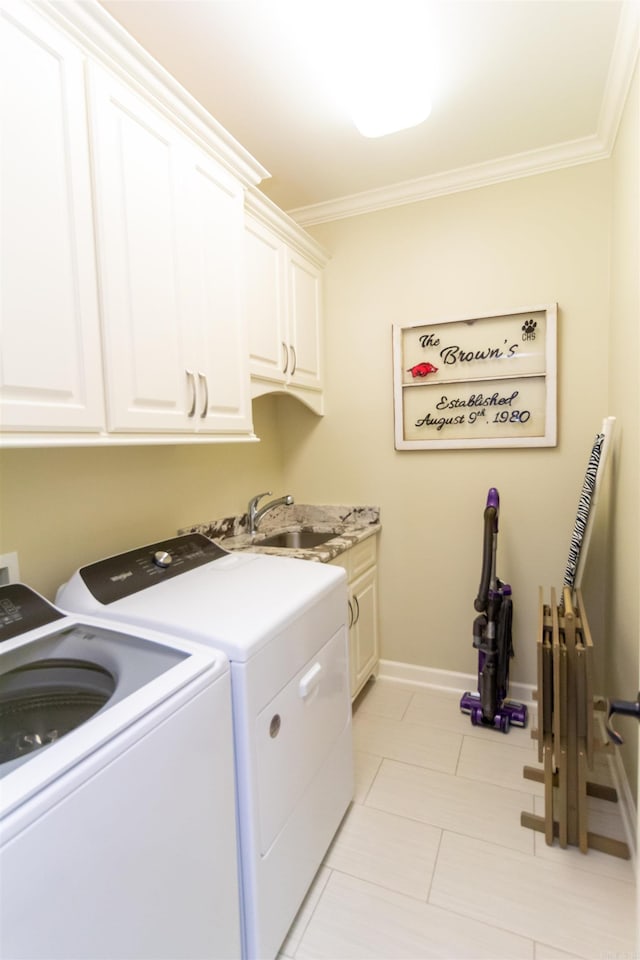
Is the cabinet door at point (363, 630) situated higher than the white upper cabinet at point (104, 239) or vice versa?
the white upper cabinet at point (104, 239)

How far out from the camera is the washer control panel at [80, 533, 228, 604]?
1.30m

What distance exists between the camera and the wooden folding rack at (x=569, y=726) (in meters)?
1.43

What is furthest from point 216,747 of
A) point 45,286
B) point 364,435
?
point 364,435

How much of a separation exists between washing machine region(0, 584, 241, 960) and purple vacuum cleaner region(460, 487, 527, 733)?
1.36 metres

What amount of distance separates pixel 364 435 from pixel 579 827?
183cm

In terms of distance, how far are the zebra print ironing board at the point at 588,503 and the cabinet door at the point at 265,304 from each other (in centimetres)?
133

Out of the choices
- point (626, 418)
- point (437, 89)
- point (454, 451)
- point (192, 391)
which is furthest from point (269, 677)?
point (437, 89)

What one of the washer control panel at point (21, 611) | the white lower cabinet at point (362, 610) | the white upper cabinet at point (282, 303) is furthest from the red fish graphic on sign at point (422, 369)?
the washer control panel at point (21, 611)

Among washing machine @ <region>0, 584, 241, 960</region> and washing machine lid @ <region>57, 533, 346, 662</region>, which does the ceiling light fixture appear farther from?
washing machine @ <region>0, 584, 241, 960</region>

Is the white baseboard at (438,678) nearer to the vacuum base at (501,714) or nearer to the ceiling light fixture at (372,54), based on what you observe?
the vacuum base at (501,714)

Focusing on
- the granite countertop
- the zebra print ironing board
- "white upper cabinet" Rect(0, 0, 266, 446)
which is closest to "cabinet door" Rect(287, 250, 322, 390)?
"white upper cabinet" Rect(0, 0, 266, 446)

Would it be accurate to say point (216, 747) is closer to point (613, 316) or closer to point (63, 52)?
point (63, 52)

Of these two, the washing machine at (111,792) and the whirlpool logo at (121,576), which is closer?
the washing machine at (111,792)

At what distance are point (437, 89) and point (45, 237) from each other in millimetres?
1507
